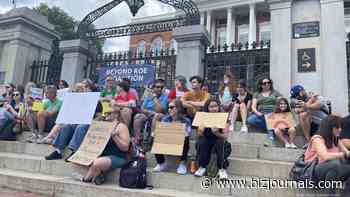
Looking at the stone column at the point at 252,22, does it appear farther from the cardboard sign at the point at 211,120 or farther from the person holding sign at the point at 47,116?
the cardboard sign at the point at 211,120

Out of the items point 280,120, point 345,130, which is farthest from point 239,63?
point 345,130

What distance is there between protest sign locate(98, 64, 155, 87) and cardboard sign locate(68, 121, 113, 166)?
12.5ft

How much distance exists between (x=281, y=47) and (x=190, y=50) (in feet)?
7.75

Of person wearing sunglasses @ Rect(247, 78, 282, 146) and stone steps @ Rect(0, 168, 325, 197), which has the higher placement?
person wearing sunglasses @ Rect(247, 78, 282, 146)

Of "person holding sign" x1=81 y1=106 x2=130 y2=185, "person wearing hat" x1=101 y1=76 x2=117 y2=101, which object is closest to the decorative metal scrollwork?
"person wearing hat" x1=101 y1=76 x2=117 y2=101

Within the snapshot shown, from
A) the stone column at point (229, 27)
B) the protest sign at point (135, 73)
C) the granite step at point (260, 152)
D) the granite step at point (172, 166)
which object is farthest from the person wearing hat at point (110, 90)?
the stone column at point (229, 27)

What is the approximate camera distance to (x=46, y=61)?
10.3 m

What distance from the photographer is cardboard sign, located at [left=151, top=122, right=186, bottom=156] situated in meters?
4.55

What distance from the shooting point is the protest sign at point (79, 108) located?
17.2 feet

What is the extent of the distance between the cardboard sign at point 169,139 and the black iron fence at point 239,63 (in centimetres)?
347

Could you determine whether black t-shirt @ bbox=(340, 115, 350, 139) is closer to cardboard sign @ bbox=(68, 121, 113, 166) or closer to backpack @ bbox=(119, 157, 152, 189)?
backpack @ bbox=(119, 157, 152, 189)

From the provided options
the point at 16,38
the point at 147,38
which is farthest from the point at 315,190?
the point at 147,38

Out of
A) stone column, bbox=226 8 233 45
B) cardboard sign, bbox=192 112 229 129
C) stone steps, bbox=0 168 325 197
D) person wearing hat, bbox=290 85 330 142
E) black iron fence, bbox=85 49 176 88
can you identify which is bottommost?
stone steps, bbox=0 168 325 197

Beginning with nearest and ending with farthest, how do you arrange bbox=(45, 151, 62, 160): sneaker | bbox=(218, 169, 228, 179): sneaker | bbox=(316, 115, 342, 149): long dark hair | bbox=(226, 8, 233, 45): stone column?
bbox=(316, 115, 342, 149): long dark hair
bbox=(218, 169, 228, 179): sneaker
bbox=(45, 151, 62, 160): sneaker
bbox=(226, 8, 233, 45): stone column
